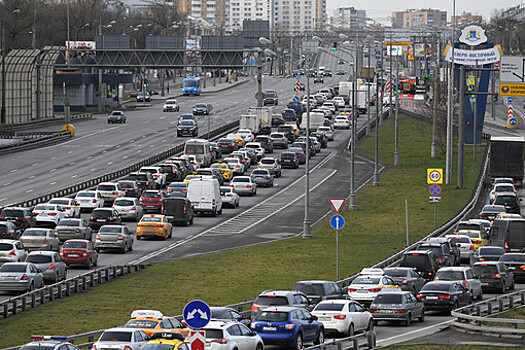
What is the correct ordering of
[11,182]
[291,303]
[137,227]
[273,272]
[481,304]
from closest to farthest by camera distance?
[291,303] < [481,304] < [273,272] < [137,227] < [11,182]

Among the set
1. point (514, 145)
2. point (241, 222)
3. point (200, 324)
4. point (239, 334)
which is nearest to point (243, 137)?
point (514, 145)

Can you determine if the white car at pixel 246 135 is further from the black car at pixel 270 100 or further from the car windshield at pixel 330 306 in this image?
the car windshield at pixel 330 306

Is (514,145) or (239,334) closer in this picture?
(239,334)

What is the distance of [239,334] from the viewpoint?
25672 millimetres

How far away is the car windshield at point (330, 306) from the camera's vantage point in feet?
100

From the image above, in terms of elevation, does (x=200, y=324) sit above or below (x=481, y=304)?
above

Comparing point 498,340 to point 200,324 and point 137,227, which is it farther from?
point 137,227

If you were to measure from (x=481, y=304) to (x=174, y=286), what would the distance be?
38.4ft

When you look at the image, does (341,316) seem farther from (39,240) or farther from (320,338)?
(39,240)

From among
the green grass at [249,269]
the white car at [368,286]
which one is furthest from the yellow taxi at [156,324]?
the white car at [368,286]

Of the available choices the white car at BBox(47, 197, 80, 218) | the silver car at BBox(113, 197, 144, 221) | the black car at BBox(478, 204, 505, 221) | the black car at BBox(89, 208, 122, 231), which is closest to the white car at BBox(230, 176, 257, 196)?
the silver car at BBox(113, 197, 144, 221)

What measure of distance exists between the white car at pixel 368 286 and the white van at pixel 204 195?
26641mm

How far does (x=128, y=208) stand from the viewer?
198 ft

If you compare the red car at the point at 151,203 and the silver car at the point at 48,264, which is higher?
the silver car at the point at 48,264
